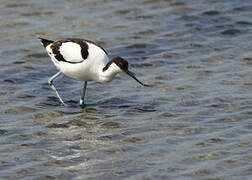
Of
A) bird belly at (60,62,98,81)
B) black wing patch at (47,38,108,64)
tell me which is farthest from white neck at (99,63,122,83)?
black wing patch at (47,38,108,64)

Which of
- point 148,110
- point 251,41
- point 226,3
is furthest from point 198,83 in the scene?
point 226,3

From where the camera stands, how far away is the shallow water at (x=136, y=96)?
24.1 feet

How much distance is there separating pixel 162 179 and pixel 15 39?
6.37 metres

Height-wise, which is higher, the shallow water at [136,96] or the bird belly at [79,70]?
the bird belly at [79,70]

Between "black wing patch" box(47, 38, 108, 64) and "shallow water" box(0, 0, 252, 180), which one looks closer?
"shallow water" box(0, 0, 252, 180)

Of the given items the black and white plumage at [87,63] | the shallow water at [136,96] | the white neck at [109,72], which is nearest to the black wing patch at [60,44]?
the black and white plumage at [87,63]

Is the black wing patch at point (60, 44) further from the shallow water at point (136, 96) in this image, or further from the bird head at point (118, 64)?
the shallow water at point (136, 96)

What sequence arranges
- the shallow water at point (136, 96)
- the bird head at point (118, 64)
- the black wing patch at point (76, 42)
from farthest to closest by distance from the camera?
the black wing patch at point (76, 42), the bird head at point (118, 64), the shallow water at point (136, 96)

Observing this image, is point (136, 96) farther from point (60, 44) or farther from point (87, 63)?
point (60, 44)

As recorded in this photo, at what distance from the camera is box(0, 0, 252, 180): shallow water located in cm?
736

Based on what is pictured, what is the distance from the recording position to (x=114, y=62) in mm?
9242

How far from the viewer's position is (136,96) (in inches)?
394

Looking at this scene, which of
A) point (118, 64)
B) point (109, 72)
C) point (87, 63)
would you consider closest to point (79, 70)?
point (87, 63)

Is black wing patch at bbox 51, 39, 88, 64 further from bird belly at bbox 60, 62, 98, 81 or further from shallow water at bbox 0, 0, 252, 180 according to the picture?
shallow water at bbox 0, 0, 252, 180
